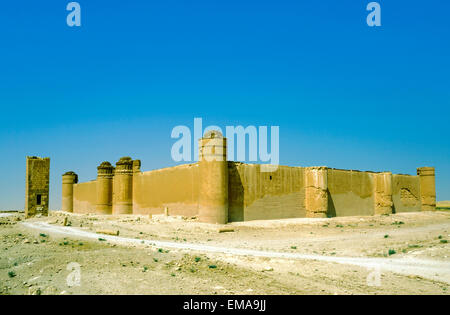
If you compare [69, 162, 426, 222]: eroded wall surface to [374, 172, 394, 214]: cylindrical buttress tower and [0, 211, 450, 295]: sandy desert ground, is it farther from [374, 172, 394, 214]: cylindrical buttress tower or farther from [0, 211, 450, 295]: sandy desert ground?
[0, 211, 450, 295]: sandy desert ground

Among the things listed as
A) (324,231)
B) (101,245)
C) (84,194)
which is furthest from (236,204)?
(84,194)

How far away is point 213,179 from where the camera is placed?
19.7 metres

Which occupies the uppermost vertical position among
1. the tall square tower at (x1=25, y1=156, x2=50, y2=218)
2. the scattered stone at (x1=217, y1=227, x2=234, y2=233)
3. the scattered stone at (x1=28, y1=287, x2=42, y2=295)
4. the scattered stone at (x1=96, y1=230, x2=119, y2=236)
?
the tall square tower at (x1=25, y1=156, x2=50, y2=218)

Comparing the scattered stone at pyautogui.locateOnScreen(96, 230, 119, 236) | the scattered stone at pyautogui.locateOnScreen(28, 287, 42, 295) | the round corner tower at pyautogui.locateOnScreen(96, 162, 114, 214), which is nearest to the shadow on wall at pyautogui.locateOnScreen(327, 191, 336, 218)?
the scattered stone at pyautogui.locateOnScreen(96, 230, 119, 236)

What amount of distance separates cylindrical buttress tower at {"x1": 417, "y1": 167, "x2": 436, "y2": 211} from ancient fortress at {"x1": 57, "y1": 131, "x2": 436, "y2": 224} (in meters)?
0.19

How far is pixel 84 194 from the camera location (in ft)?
118

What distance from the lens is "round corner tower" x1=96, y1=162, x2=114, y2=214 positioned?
1205 inches

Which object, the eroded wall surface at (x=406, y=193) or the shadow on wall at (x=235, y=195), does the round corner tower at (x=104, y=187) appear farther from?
the eroded wall surface at (x=406, y=193)

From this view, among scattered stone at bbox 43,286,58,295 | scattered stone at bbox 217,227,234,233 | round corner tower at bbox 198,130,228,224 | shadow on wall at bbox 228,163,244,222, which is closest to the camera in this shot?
scattered stone at bbox 43,286,58,295

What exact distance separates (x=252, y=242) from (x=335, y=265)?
5465 mm

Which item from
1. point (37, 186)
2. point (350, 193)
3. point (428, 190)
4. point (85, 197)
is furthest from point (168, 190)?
point (428, 190)

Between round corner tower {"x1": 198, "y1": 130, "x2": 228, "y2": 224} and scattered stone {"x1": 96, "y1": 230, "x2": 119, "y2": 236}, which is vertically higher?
round corner tower {"x1": 198, "y1": 130, "x2": 228, "y2": 224}
